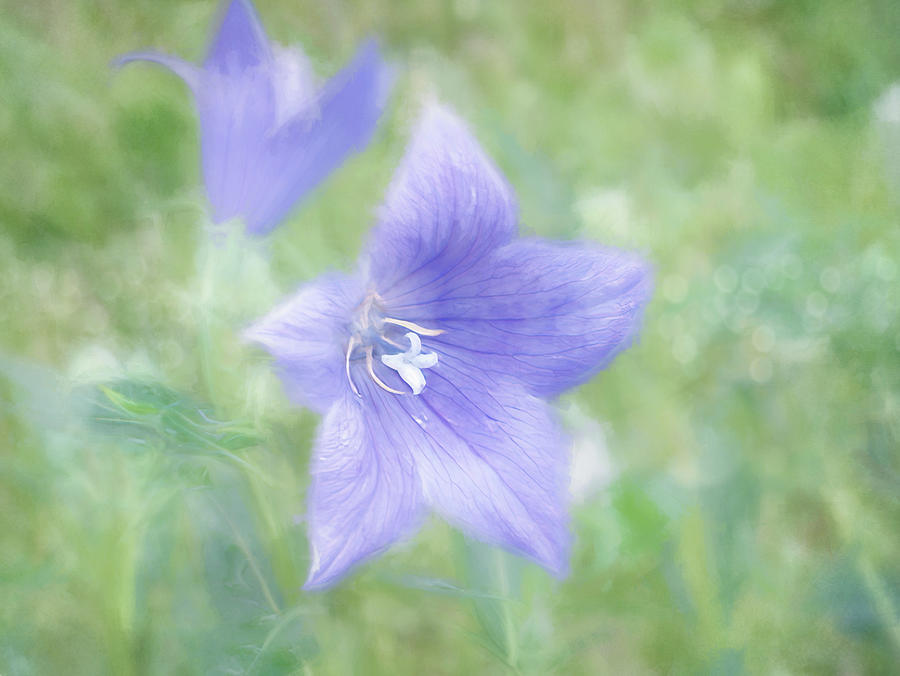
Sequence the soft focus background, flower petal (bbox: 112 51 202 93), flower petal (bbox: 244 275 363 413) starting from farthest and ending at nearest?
the soft focus background, flower petal (bbox: 112 51 202 93), flower petal (bbox: 244 275 363 413)

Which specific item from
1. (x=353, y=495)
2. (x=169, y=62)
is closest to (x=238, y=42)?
(x=169, y=62)

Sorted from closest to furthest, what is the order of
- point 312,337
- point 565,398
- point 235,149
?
point 312,337
point 235,149
point 565,398

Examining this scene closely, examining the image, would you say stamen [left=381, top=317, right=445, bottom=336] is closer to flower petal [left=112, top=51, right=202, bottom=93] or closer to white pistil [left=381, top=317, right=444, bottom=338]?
white pistil [left=381, top=317, right=444, bottom=338]

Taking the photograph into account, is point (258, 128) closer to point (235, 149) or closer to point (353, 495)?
point (235, 149)

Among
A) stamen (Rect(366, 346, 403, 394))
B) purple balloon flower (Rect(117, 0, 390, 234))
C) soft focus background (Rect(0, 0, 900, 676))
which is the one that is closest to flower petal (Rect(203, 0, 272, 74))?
purple balloon flower (Rect(117, 0, 390, 234))

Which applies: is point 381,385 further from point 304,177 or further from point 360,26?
point 360,26

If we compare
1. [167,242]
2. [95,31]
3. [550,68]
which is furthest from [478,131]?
[95,31]
